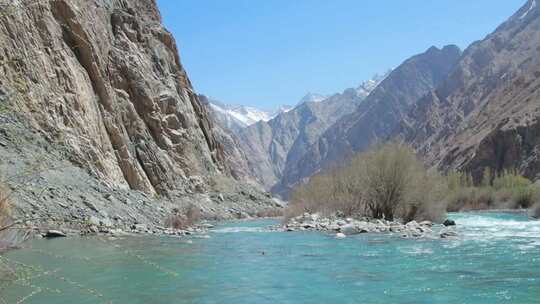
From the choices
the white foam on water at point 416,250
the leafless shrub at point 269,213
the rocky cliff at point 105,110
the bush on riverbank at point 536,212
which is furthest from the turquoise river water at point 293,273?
the leafless shrub at point 269,213

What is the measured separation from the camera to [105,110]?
55.2 m

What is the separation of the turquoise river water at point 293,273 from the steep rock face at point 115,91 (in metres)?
14.7

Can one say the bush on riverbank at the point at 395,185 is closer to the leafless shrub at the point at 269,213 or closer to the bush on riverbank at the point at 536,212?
the bush on riverbank at the point at 536,212

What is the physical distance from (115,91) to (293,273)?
48.1 metres

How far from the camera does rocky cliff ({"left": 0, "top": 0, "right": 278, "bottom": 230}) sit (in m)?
37.9

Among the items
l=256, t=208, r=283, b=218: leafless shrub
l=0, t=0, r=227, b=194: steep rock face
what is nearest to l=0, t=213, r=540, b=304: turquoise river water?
l=0, t=0, r=227, b=194: steep rock face

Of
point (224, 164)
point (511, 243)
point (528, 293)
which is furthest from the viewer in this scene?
point (224, 164)

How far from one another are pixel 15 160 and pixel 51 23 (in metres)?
21.7

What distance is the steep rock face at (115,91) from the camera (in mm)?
45312

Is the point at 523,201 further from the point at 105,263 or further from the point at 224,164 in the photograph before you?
the point at 105,263

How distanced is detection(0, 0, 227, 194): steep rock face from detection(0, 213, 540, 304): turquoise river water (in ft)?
48.3

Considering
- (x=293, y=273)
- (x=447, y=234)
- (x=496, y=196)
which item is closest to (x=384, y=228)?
(x=447, y=234)

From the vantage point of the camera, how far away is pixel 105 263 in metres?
18.9

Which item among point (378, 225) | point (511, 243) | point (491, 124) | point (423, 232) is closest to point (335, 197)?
point (378, 225)
